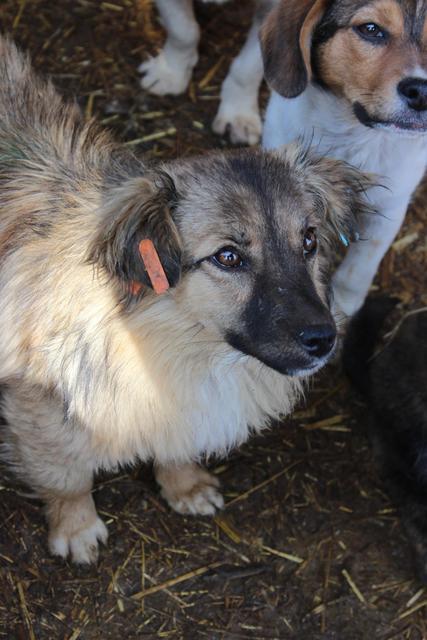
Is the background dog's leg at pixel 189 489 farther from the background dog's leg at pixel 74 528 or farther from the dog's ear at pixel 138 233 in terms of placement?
the dog's ear at pixel 138 233

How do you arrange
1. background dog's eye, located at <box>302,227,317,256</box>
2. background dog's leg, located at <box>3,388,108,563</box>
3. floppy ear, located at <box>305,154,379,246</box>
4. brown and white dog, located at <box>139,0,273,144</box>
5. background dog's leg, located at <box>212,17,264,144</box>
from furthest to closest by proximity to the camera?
background dog's leg, located at <box>212,17,264,144</box>
brown and white dog, located at <box>139,0,273,144</box>
background dog's leg, located at <box>3,388,108,563</box>
floppy ear, located at <box>305,154,379,246</box>
background dog's eye, located at <box>302,227,317,256</box>

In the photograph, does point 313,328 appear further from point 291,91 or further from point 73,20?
point 73,20

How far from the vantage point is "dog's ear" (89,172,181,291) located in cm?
266

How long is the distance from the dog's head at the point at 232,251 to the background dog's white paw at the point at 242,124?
6.13 ft

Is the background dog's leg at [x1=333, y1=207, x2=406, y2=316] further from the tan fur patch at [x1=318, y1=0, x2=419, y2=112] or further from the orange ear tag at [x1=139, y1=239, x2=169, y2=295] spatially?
the orange ear tag at [x1=139, y1=239, x2=169, y2=295]

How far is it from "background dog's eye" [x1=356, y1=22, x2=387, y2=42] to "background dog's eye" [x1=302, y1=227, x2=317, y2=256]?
86 centimetres

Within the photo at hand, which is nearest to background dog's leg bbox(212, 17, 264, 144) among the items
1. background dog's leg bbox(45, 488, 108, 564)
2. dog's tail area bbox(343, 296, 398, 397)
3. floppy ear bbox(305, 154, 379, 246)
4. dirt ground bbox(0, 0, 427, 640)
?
dog's tail area bbox(343, 296, 398, 397)

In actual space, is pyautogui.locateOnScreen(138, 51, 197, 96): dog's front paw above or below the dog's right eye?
below

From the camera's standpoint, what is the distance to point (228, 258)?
2762 millimetres

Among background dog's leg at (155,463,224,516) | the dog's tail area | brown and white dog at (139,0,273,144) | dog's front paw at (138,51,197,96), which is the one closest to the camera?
background dog's leg at (155,463,224,516)

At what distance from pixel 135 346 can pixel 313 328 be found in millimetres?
622

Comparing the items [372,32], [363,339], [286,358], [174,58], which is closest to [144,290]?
[286,358]

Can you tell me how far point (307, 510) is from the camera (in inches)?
155

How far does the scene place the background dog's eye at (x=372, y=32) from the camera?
3311 millimetres
